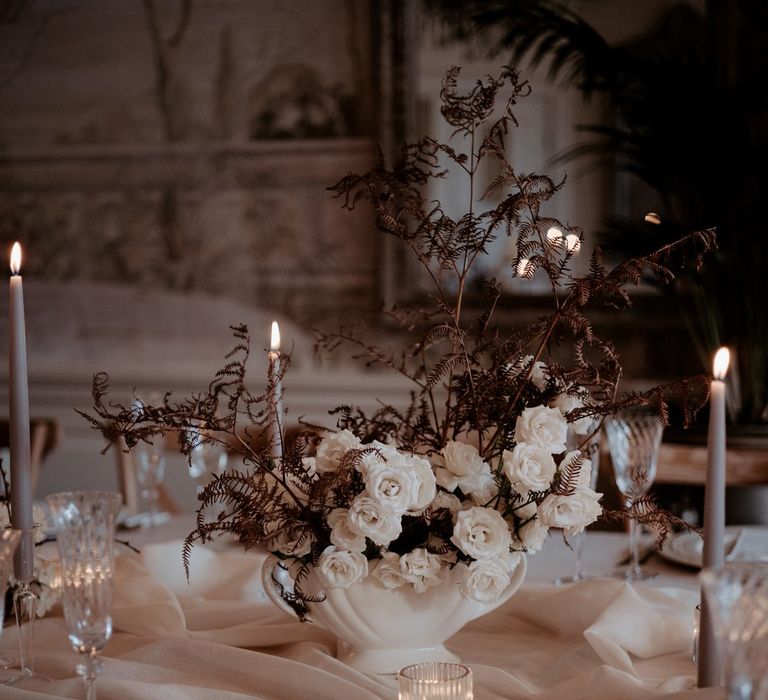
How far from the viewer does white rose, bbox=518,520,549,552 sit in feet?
3.70

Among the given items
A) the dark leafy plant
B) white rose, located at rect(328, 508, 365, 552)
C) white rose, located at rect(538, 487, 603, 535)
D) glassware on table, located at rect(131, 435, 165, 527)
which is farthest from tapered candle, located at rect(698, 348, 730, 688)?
the dark leafy plant

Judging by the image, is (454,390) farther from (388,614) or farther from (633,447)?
(633,447)

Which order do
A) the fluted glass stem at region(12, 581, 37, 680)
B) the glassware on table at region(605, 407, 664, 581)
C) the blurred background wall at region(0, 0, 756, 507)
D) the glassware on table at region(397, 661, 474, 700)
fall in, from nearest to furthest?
the glassware on table at region(397, 661, 474, 700), the fluted glass stem at region(12, 581, 37, 680), the glassware on table at region(605, 407, 664, 581), the blurred background wall at region(0, 0, 756, 507)

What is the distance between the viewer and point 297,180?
3.98m

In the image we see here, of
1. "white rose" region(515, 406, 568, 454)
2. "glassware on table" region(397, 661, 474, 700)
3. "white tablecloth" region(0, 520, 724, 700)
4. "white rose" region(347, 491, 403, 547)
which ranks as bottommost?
"white tablecloth" region(0, 520, 724, 700)

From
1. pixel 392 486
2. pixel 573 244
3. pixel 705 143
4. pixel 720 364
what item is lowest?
pixel 392 486

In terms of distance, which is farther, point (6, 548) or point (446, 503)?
point (446, 503)

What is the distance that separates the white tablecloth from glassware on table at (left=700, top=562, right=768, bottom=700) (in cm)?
21

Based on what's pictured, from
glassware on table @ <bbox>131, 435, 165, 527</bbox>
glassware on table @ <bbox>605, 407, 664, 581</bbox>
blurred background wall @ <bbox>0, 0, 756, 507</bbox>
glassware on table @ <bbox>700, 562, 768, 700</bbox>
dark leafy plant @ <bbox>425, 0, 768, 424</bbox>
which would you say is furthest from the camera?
blurred background wall @ <bbox>0, 0, 756, 507</bbox>

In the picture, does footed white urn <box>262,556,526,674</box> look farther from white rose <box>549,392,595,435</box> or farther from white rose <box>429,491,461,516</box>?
white rose <box>549,392,595,435</box>

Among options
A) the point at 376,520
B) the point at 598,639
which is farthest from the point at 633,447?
the point at 376,520

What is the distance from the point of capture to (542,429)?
3.60 ft

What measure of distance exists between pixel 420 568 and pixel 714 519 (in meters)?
0.31

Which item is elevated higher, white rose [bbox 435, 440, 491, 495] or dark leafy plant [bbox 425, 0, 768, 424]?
dark leafy plant [bbox 425, 0, 768, 424]
